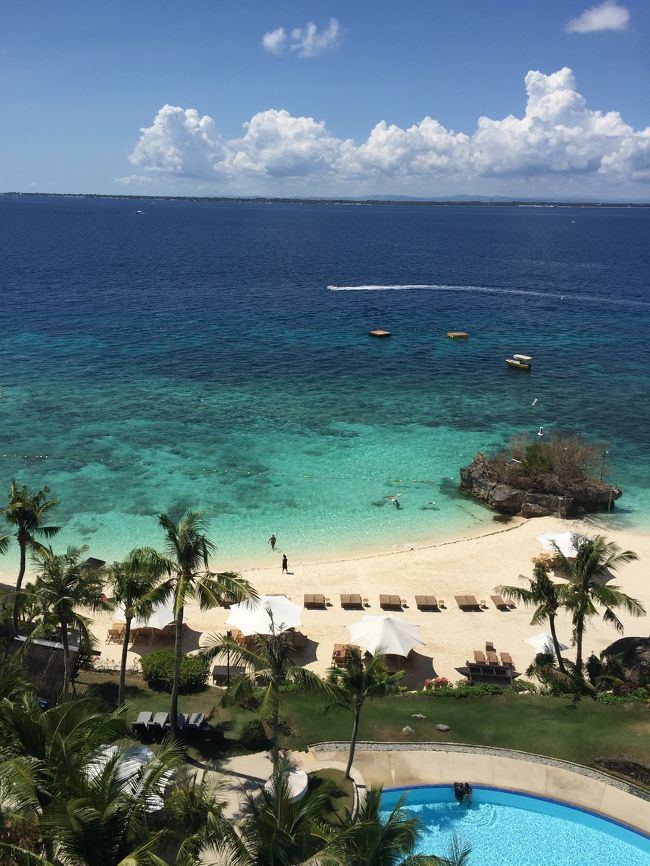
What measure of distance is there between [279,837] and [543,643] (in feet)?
62.8

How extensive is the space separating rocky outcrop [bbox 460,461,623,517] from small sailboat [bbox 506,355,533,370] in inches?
1180

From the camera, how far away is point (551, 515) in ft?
137

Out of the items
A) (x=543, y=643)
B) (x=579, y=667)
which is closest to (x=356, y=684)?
(x=579, y=667)

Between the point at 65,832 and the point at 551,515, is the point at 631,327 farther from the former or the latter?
the point at 65,832

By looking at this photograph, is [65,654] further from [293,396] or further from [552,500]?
[293,396]

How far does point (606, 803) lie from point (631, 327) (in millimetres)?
83391

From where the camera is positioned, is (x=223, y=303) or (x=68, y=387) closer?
(x=68, y=387)

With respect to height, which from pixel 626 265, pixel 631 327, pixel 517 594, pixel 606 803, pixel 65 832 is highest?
pixel 626 265

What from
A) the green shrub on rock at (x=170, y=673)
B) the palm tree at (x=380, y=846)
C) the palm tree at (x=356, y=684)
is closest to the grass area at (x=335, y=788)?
the palm tree at (x=356, y=684)

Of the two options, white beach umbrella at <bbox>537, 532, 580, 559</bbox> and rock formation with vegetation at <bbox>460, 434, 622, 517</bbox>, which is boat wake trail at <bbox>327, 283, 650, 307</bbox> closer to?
rock formation with vegetation at <bbox>460, 434, 622, 517</bbox>

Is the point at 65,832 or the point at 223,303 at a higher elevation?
the point at 223,303

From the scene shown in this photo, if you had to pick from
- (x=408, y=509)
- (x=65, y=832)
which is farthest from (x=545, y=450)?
(x=65, y=832)

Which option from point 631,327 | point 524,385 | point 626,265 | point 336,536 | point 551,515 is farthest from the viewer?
point 626,265

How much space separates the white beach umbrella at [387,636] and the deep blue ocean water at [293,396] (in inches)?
401
